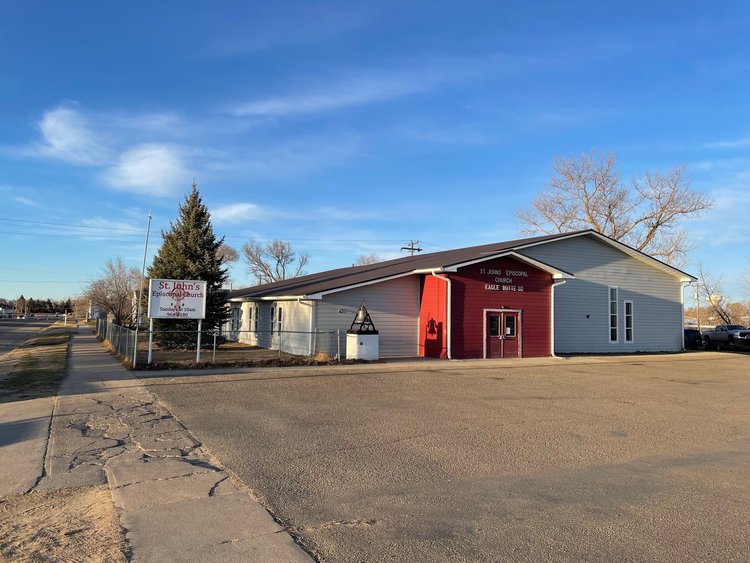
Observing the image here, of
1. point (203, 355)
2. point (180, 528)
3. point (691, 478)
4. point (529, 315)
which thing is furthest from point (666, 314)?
point (180, 528)

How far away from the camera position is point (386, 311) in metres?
22.5

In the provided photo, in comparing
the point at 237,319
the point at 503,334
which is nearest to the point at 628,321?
the point at 503,334

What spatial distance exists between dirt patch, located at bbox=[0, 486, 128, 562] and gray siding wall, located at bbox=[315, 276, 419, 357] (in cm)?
1592

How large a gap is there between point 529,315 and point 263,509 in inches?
782

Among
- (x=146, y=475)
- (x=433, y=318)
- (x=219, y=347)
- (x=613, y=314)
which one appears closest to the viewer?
(x=146, y=475)

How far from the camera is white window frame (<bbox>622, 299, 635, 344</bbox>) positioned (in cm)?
2784

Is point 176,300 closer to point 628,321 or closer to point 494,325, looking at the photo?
point 494,325

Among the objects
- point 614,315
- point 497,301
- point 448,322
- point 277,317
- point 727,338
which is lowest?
point 727,338

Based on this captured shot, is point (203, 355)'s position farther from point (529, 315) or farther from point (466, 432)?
point (466, 432)

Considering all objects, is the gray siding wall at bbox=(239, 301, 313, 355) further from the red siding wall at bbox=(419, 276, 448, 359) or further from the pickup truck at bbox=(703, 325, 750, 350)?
the pickup truck at bbox=(703, 325, 750, 350)

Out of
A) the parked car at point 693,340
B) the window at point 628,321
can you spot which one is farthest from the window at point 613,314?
the parked car at point 693,340

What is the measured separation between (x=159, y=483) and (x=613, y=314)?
26.1 m

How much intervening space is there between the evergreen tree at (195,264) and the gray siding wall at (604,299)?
14.6 metres

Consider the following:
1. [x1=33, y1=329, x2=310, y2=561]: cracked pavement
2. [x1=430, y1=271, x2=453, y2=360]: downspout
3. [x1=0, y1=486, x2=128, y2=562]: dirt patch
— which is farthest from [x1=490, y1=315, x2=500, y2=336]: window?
[x1=0, y1=486, x2=128, y2=562]: dirt patch
